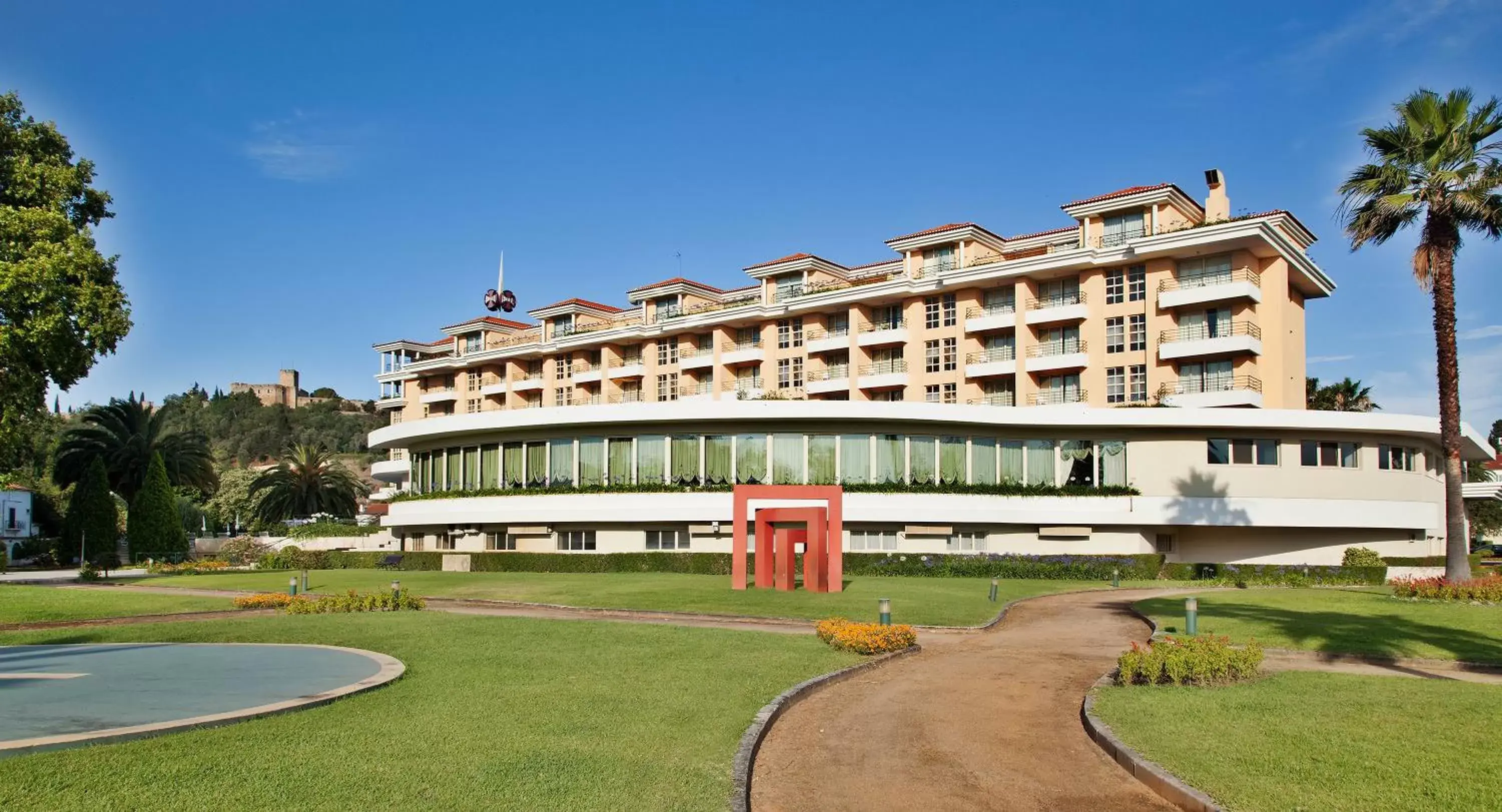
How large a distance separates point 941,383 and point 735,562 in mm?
36071

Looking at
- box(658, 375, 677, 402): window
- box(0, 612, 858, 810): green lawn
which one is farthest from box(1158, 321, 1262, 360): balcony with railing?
box(0, 612, 858, 810): green lawn

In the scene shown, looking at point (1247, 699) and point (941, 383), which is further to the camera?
point (941, 383)

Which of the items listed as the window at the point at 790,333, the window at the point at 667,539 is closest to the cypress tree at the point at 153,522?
the window at the point at 667,539

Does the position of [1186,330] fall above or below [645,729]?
above

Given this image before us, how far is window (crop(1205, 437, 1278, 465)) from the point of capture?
167 feet

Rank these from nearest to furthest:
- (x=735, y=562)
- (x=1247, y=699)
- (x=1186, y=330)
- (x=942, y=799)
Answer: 1. (x=942, y=799)
2. (x=1247, y=699)
3. (x=735, y=562)
4. (x=1186, y=330)

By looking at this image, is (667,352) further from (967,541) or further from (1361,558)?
(1361,558)

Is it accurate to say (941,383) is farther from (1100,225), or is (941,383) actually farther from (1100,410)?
(1100,410)

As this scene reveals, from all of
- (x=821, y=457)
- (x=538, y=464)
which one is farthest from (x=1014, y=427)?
(x=538, y=464)

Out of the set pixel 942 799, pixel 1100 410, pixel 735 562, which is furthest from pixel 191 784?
pixel 1100 410

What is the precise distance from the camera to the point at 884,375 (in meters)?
70.9

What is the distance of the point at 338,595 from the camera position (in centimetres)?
3064

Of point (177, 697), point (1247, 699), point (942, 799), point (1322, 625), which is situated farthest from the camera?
point (1322, 625)

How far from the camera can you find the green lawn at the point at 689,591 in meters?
28.9
